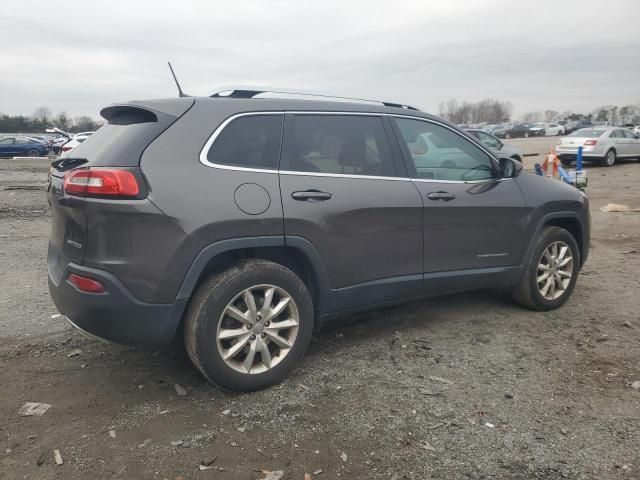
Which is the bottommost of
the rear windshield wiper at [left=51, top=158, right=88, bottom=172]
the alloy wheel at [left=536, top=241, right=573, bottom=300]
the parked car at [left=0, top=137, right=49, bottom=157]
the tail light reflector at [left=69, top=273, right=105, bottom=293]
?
the alloy wheel at [left=536, top=241, right=573, bottom=300]

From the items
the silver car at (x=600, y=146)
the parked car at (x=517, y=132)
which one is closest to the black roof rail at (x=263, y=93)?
the silver car at (x=600, y=146)

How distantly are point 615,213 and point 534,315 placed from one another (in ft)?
22.7

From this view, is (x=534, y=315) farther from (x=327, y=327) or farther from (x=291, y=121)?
(x=291, y=121)

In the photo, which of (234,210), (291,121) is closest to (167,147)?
(234,210)

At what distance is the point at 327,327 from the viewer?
4.61 m

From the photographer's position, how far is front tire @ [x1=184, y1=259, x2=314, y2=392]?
318 cm

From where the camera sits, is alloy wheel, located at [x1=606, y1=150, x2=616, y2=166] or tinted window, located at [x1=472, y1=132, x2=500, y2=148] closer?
tinted window, located at [x1=472, y1=132, x2=500, y2=148]

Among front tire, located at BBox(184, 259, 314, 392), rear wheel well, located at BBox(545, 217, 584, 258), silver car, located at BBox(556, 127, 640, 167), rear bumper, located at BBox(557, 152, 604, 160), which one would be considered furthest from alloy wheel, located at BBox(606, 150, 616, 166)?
front tire, located at BBox(184, 259, 314, 392)

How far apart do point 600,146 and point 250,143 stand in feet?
69.8

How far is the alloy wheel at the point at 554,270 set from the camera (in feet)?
15.9

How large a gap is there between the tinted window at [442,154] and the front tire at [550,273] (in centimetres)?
86

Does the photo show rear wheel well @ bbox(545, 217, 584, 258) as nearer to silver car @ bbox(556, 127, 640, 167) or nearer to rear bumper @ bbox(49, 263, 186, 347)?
rear bumper @ bbox(49, 263, 186, 347)

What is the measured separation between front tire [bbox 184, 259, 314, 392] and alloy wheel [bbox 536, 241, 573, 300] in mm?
2389

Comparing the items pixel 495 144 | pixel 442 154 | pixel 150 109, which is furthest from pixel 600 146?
pixel 150 109
